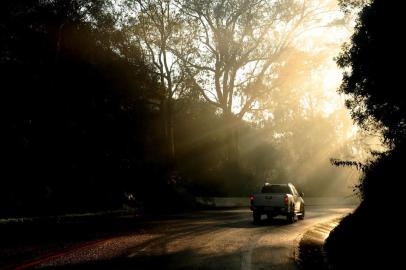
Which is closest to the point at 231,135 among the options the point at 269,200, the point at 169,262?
the point at 269,200

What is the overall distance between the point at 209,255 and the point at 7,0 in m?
22.1

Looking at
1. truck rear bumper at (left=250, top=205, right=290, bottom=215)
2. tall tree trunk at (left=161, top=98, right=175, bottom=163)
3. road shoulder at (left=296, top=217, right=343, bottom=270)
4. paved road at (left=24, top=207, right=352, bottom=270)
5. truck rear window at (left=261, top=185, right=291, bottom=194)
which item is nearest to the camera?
paved road at (left=24, top=207, right=352, bottom=270)

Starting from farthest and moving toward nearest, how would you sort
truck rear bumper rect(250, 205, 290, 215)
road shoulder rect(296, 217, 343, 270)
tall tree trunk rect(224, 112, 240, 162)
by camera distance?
tall tree trunk rect(224, 112, 240, 162) → truck rear bumper rect(250, 205, 290, 215) → road shoulder rect(296, 217, 343, 270)

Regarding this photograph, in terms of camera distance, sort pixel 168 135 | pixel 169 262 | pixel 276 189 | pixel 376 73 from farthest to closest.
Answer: pixel 168 135 < pixel 276 189 < pixel 376 73 < pixel 169 262

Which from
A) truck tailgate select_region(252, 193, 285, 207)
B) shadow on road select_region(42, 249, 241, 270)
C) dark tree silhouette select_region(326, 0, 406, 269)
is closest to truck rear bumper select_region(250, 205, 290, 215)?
truck tailgate select_region(252, 193, 285, 207)

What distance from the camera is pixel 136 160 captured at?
1454 inches

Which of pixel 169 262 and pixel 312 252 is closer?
pixel 169 262

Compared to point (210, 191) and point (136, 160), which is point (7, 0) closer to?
point (136, 160)

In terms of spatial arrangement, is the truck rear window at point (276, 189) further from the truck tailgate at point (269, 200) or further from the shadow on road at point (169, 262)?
A: the shadow on road at point (169, 262)

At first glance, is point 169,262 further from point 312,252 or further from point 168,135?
point 168,135

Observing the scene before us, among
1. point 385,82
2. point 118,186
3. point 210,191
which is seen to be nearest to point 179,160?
point 210,191

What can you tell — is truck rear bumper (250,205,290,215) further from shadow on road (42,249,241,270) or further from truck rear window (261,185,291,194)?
shadow on road (42,249,241,270)

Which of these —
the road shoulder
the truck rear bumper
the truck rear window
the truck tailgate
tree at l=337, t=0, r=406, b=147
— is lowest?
the road shoulder

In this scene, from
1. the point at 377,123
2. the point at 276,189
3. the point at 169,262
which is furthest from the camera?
the point at 276,189
